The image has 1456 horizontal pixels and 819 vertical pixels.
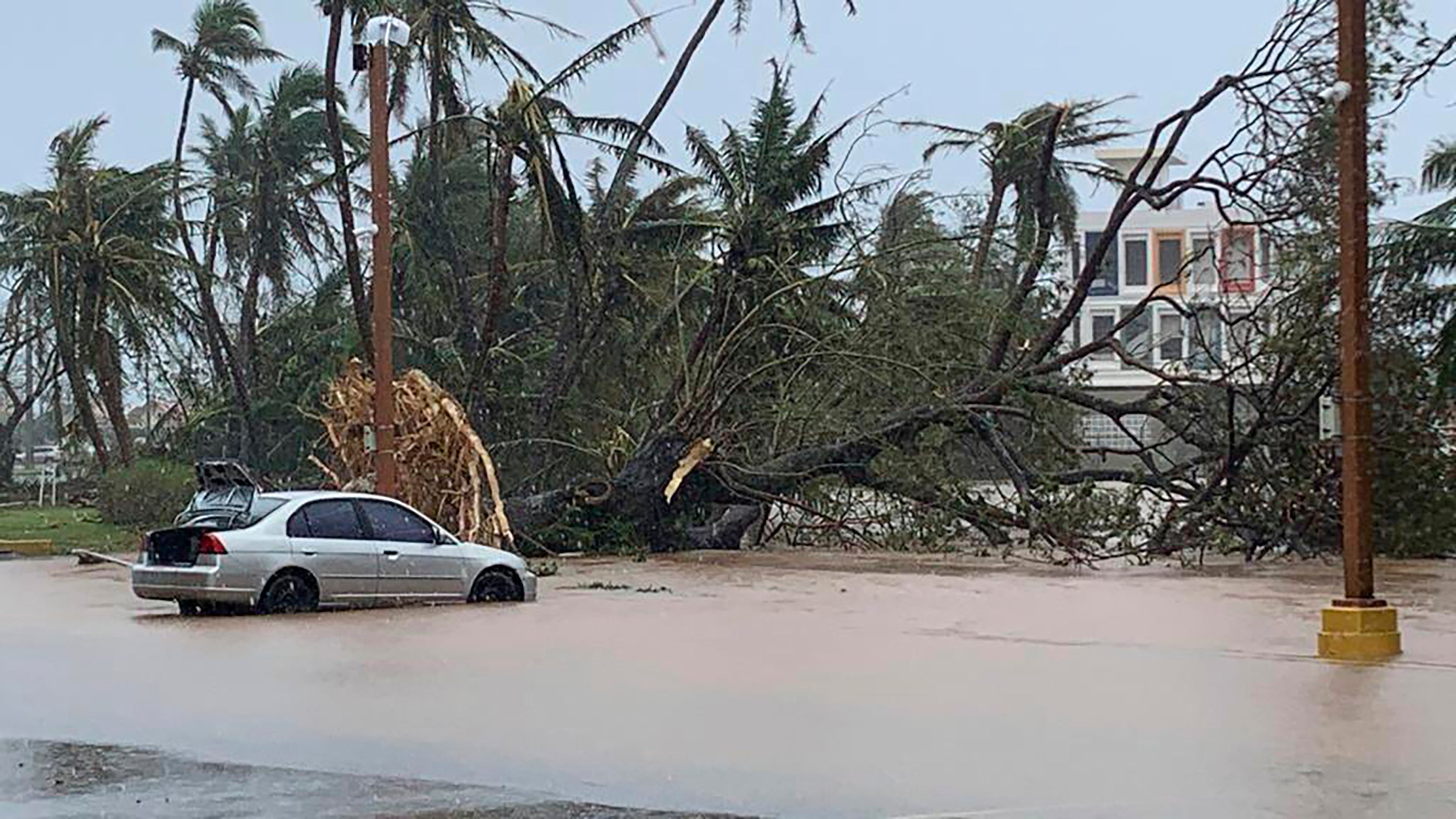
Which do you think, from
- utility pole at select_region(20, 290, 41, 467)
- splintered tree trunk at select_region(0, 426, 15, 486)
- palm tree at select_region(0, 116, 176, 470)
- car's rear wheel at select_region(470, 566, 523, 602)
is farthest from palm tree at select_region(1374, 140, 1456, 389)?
splintered tree trunk at select_region(0, 426, 15, 486)

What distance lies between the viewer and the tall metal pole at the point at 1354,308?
15117 millimetres

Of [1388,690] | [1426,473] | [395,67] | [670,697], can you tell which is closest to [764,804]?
[670,697]

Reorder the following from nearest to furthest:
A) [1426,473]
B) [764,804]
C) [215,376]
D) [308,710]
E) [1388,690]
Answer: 1. [764,804]
2. [308,710]
3. [1388,690]
4. [1426,473]
5. [215,376]

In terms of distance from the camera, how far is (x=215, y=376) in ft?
152

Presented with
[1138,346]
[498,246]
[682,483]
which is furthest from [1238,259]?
[498,246]

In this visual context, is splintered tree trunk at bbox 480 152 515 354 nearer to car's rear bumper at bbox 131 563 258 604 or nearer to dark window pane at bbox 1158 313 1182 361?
dark window pane at bbox 1158 313 1182 361

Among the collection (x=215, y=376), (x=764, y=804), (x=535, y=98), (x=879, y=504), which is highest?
(x=535, y=98)

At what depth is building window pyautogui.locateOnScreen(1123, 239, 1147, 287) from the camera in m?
74.4

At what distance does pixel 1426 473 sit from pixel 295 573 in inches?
711

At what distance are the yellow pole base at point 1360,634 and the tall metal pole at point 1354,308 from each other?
0.11 meters

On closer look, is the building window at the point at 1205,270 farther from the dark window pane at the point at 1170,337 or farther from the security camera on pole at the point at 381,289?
the security camera on pole at the point at 381,289

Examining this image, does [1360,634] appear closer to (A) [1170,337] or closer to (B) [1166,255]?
(A) [1170,337]

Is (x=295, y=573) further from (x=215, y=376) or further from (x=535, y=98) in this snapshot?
(x=215, y=376)

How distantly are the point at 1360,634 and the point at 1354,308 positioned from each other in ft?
8.80
